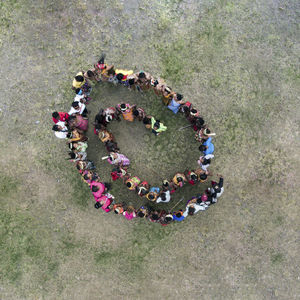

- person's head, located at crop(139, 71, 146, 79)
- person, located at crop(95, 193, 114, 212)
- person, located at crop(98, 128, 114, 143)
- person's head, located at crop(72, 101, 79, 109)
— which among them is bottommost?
person, located at crop(95, 193, 114, 212)

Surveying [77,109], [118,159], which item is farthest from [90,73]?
[118,159]

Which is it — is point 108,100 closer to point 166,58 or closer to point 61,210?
point 166,58

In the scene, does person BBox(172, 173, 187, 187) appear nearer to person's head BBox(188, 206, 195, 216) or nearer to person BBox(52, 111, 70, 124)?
person's head BBox(188, 206, 195, 216)

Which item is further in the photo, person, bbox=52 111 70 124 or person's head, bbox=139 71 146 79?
person's head, bbox=139 71 146 79

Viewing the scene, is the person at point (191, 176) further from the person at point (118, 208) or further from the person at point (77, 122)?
the person at point (77, 122)

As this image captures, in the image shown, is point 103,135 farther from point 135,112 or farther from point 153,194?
point 153,194

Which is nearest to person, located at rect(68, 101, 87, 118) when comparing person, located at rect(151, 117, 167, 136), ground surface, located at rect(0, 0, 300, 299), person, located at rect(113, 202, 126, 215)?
ground surface, located at rect(0, 0, 300, 299)

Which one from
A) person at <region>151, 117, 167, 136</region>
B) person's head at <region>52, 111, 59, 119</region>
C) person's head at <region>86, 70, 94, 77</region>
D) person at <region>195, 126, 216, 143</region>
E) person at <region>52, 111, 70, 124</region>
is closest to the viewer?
person's head at <region>52, 111, 59, 119</region>
